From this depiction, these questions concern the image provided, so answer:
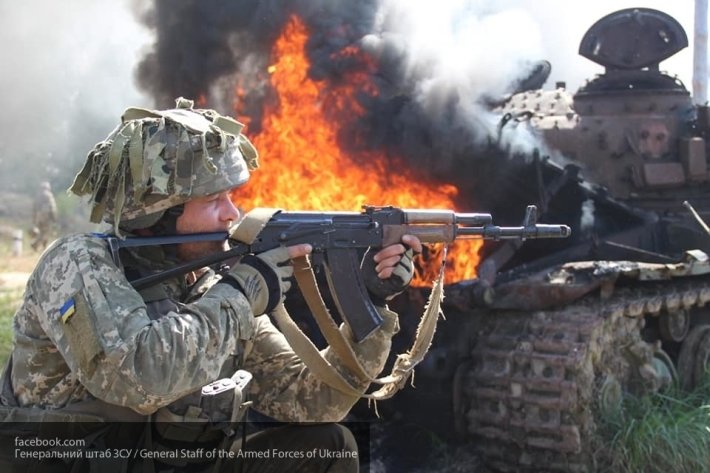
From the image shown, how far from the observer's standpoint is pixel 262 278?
10.00ft

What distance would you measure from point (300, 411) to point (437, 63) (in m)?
4.80

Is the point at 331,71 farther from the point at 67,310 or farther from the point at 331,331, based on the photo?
the point at 67,310

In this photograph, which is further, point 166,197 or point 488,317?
point 488,317

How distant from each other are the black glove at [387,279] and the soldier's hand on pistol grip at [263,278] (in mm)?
473

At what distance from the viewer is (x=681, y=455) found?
572 cm

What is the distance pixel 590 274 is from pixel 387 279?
9.09ft

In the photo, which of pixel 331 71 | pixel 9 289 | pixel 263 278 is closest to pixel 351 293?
pixel 263 278

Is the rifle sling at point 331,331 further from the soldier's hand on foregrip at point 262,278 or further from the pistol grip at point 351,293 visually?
the soldier's hand on foregrip at point 262,278

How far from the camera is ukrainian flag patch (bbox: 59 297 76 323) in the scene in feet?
8.99

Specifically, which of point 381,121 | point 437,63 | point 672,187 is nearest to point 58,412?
point 381,121

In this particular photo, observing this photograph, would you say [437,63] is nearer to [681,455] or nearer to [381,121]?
[381,121]

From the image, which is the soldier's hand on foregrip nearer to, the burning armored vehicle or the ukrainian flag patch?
the ukrainian flag patch

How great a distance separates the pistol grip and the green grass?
9.58 feet

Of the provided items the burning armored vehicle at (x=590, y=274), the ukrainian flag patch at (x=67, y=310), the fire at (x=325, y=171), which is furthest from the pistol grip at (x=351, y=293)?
the fire at (x=325, y=171)
